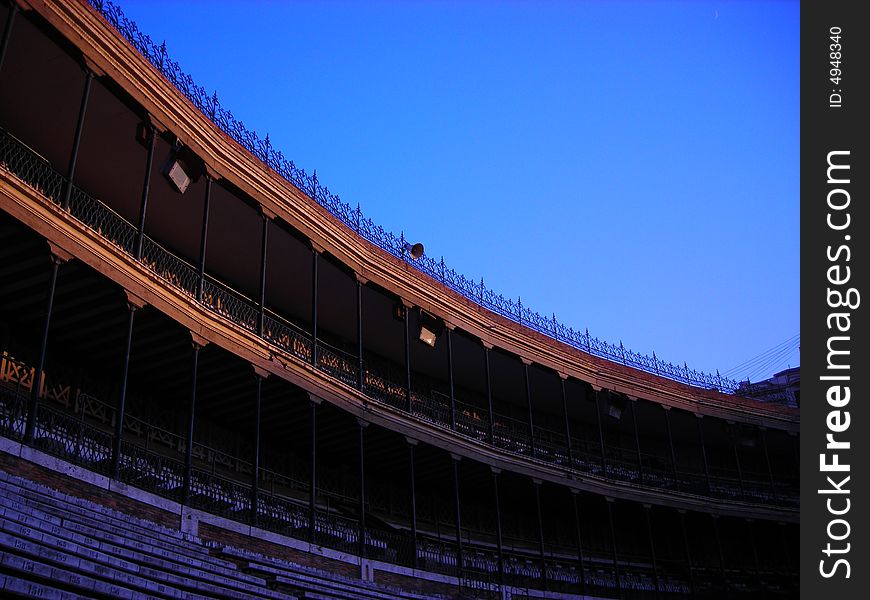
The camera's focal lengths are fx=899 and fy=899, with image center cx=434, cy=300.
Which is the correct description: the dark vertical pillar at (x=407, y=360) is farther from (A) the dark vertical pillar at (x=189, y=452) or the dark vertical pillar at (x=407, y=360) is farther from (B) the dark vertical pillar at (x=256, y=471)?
(A) the dark vertical pillar at (x=189, y=452)

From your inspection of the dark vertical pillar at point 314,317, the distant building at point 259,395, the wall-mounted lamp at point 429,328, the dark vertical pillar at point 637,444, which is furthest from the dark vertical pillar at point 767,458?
the dark vertical pillar at point 314,317

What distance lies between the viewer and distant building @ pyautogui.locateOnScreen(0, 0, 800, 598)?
1520cm

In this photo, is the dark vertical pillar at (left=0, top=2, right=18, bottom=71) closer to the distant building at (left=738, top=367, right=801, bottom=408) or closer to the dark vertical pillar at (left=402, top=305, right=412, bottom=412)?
the dark vertical pillar at (left=402, top=305, right=412, bottom=412)

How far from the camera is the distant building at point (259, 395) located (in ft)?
49.9

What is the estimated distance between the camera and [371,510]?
27.1 m

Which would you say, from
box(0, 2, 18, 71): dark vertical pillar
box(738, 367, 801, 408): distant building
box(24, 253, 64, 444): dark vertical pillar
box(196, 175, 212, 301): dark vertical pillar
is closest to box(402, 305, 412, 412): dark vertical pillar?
box(196, 175, 212, 301): dark vertical pillar

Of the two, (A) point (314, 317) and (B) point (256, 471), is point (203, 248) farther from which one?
(B) point (256, 471)

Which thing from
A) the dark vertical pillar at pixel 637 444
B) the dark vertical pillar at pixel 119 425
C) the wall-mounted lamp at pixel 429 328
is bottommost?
the dark vertical pillar at pixel 119 425

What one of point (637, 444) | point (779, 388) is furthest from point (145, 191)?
point (779, 388)

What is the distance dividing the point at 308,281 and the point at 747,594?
66.3 feet

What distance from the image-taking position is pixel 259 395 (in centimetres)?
1964

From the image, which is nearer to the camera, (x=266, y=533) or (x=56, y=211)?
(x=56, y=211)
